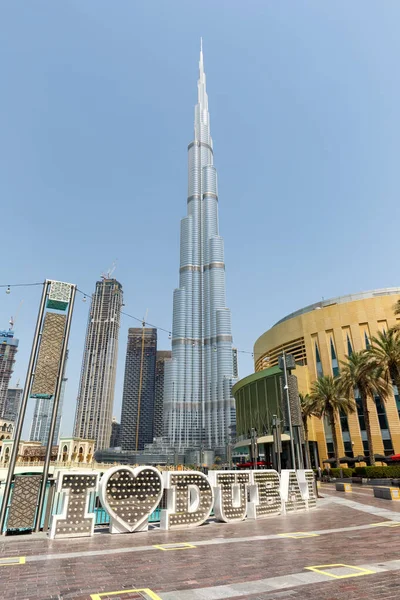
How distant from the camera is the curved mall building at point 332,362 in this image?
53.1m

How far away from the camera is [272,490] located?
18141 mm

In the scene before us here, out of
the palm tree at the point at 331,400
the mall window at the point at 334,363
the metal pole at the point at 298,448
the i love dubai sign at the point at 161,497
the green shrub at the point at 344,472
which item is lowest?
the green shrub at the point at 344,472

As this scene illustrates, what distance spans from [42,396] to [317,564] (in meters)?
11.3

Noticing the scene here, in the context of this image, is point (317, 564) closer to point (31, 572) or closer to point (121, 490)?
point (31, 572)

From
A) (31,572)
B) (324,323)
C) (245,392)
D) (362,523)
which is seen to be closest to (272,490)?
(362,523)

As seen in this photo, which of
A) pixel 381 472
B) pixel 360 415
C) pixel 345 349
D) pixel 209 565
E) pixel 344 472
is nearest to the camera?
pixel 209 565

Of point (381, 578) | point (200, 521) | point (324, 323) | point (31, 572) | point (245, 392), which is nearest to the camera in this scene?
point (381, 578)

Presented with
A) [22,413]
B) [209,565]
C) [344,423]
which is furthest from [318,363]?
[209,565]

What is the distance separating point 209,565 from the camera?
304 inches

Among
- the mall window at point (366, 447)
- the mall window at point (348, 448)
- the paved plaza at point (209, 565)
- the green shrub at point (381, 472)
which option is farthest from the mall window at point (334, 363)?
the paved plaza at point (209, 565)

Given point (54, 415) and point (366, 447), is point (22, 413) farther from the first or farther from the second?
point (366, 447)

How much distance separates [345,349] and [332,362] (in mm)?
3105

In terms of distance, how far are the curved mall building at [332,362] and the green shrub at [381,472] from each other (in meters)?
11.7

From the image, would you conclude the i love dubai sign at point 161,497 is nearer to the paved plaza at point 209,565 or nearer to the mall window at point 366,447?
the paved plaza at point 209,565
